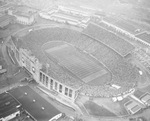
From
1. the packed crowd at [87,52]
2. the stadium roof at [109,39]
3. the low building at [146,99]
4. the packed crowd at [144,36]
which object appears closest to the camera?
the low building at [146,99]

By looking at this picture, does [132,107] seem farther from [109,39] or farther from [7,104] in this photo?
[109,39]

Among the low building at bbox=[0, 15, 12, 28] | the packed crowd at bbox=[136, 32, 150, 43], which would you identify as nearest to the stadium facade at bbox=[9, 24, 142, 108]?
the packed crowd at bbox=[136, 32, 150, 43]

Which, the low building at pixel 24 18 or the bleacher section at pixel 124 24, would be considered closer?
the low building at pixel 24 18

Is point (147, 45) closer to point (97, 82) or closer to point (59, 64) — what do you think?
point (97, 82)

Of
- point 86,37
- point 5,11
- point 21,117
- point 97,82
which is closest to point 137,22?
point 86,37

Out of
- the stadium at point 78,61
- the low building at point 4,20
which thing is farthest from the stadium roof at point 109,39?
the low building at point 4,20

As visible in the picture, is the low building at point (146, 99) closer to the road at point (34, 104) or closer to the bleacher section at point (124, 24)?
the road at point (34, 104)

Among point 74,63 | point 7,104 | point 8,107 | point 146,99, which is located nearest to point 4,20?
point 74,63
